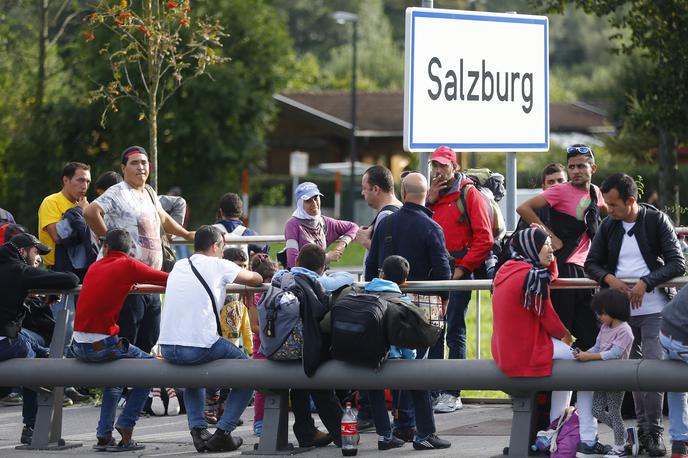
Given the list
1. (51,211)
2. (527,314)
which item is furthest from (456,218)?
(51,211)

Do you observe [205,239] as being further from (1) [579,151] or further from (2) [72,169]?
(2) [72,169]

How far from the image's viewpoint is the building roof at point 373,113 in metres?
57.4

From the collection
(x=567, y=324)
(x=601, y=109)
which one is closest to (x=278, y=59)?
(x=601, y=109)

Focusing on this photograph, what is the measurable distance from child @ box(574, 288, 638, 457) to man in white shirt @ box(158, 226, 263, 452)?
7.14 feet

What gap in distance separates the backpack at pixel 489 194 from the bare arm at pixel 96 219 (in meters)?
2.60

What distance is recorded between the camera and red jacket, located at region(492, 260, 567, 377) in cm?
786

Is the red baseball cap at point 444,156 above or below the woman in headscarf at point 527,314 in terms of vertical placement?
above

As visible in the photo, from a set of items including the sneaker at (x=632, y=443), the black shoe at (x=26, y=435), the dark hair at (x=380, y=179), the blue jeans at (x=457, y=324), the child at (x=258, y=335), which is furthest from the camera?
the blue jeans at (x=457, y=324)

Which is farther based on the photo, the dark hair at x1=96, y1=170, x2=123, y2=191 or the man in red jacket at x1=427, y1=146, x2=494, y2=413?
the dark hair at x1=96, y1=170, x2=123, y2=191

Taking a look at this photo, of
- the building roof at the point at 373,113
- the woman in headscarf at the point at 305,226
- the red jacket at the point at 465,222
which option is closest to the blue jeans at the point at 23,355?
the woman in headscarf at the point at 305,226

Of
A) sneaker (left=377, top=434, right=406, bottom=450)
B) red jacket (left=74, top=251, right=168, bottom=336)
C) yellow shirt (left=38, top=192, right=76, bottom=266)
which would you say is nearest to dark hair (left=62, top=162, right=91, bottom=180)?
yellow shirt (left=38, top=192, right=76, bottom=266)

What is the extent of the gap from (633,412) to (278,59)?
35159 millimetres

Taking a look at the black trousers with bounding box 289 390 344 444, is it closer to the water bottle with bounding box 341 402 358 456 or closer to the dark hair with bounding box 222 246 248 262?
the water bottle with bounding box 341 402 358 456

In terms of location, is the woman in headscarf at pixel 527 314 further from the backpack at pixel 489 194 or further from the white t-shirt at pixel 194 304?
the backpack at pixel 489 194
